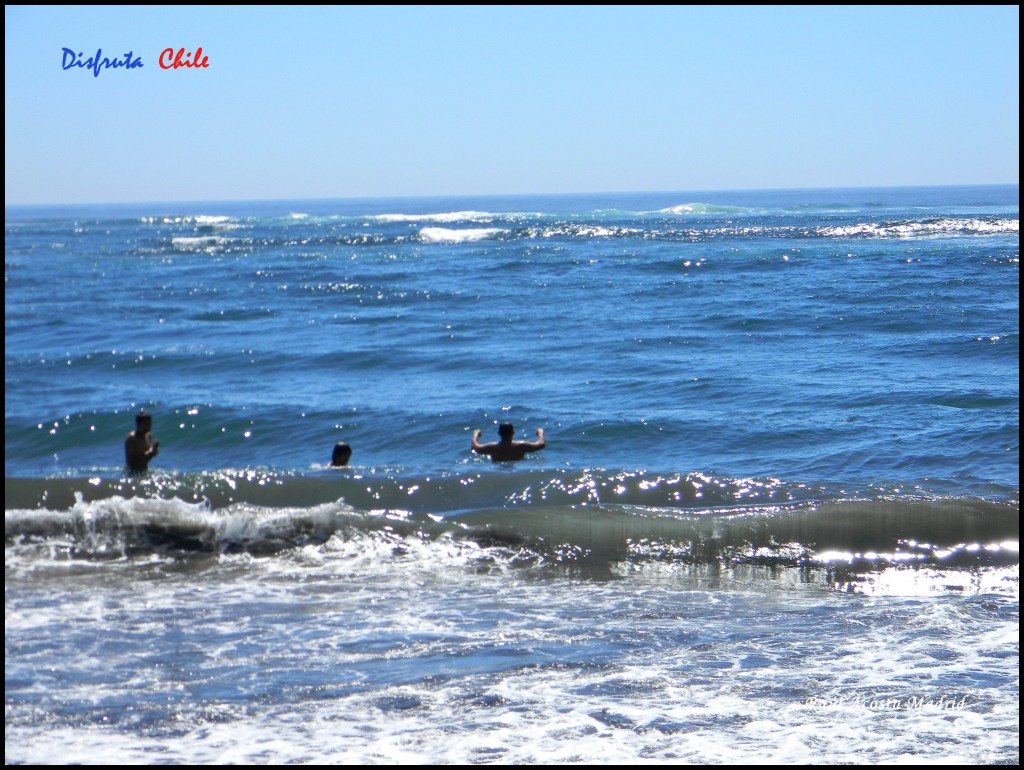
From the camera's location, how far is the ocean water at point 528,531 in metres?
5.99

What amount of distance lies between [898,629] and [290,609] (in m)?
4.52

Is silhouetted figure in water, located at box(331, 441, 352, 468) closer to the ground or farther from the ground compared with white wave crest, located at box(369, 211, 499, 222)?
closer to the ground

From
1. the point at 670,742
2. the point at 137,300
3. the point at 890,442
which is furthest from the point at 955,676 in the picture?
the point at 137,300

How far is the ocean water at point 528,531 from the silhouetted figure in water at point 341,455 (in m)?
0.16

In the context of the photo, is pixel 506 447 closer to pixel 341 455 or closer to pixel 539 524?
pixel 341 455

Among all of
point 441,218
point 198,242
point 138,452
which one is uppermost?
point 441,218

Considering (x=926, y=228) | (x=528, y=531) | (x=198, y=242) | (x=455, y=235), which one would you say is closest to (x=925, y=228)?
(x=926, y=228)

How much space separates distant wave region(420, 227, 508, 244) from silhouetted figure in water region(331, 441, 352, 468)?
2820 centimetres

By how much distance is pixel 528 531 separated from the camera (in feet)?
32.4

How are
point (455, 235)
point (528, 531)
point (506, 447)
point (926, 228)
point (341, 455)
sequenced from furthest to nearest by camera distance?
1. point (455, 235)
2. point (926, 228)
3. point (506, 447)
4. point (341, 455)
5. point (528, 531)

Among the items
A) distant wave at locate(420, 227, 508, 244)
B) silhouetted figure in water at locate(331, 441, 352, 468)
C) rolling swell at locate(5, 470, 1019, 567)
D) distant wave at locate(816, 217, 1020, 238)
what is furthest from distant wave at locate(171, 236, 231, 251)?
rolling swell at locate(5, 470, 1019, 567)

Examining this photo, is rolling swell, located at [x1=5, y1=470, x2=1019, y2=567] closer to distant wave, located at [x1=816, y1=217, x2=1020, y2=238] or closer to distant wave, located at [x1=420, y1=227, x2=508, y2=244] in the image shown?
distant wave, located at [x1=816, y1=217, x2=1020, y2=238]

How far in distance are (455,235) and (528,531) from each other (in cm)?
3498

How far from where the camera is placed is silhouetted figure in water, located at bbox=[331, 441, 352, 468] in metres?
12.2
